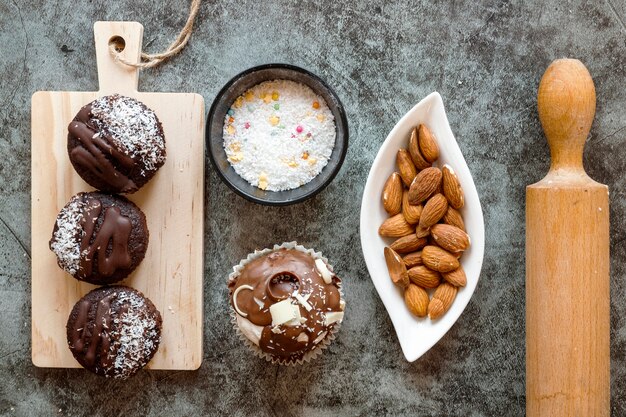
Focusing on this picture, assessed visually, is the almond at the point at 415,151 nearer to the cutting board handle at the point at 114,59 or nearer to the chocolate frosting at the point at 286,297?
the chocolate frosting at the point at 286,297

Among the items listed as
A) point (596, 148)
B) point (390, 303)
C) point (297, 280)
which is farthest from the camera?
point (596, 148)

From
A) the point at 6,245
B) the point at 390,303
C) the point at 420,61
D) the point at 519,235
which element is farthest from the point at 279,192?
the point at 6,245

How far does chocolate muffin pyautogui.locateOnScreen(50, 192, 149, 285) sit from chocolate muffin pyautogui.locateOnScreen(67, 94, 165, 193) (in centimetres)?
6

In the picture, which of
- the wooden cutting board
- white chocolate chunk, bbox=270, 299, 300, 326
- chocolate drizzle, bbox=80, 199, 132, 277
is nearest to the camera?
white chocolate chunk, bbox=270, 299, 300, 326

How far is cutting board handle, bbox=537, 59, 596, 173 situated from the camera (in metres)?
1.77

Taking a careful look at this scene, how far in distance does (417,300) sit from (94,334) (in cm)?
88

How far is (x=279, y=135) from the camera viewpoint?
1853mm

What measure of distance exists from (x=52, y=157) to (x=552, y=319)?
1457 mm

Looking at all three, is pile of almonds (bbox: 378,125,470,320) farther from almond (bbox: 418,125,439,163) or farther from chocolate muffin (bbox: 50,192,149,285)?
chocolate muffin (bbox: 50,192,149,285)

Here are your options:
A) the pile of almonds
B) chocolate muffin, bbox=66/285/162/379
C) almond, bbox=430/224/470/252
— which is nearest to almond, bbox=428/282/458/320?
the pile of almonds

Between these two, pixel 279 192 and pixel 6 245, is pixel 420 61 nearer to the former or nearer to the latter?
pixel 279 192

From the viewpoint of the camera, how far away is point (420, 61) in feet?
6.48

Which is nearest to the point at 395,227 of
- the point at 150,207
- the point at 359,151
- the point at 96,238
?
the point at 359,151

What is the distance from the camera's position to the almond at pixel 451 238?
1811mm
